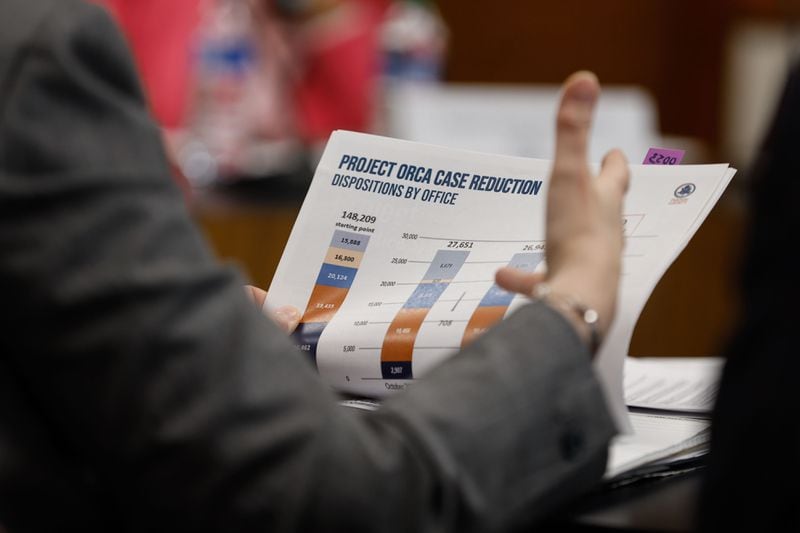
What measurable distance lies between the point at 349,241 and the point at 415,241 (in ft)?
0.14

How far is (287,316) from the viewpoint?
84 centimetres

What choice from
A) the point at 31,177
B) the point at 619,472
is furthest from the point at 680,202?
the point at 31,177

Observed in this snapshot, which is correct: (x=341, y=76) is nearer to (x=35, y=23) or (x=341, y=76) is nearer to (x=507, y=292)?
(x=507, y=292)

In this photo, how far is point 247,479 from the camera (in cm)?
56

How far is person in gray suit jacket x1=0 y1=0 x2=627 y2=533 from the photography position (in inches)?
21.9

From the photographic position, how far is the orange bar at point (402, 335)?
789mm

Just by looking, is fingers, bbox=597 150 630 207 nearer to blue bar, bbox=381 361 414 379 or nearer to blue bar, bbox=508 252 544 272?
blue bar, bbox=508 252 544 272

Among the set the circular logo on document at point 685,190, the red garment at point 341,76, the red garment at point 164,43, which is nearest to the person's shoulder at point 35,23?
the circular logo on document at point 685,190

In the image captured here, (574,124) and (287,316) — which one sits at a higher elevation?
(574,124)

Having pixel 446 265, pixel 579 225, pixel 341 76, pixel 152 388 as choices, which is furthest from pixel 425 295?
pixel 341 76

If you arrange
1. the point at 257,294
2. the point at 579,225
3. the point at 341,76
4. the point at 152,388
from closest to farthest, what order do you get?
the point at 152,388
the point at 579,225
the point at 257,294
the point at 341,76

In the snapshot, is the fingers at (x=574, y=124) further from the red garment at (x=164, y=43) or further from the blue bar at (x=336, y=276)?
the red garment at (x=164, y=43)

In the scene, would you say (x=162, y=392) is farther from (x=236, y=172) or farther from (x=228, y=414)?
(x=236, y=172)

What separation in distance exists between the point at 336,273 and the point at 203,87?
8.06ft
